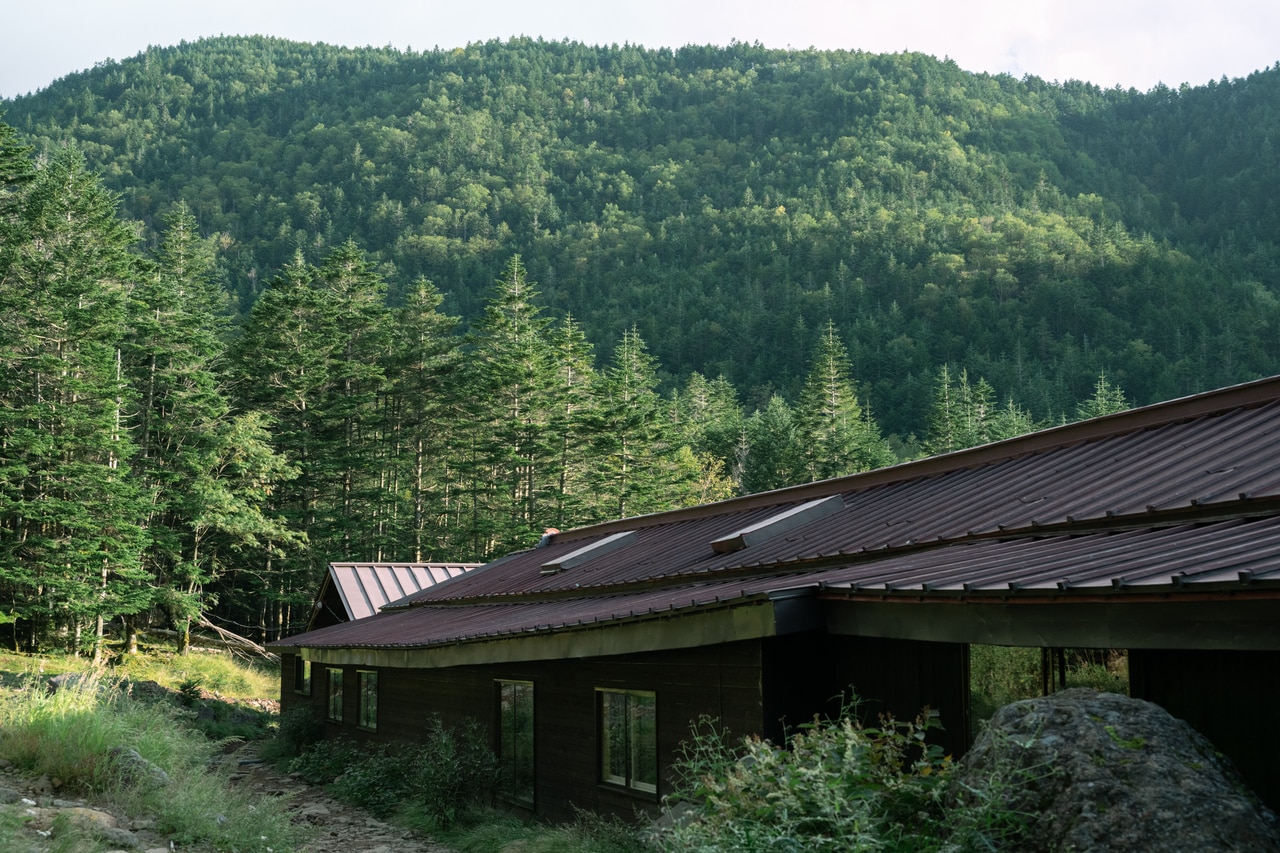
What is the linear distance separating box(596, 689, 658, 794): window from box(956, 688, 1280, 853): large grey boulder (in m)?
5.61

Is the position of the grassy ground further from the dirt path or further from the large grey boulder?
the large grey boulder

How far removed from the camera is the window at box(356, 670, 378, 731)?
58.5 feet

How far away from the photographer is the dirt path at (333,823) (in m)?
11.1

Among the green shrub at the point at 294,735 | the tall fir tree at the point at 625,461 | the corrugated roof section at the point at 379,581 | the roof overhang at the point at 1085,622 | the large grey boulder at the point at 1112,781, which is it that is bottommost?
the green shrub at the point at 294,735

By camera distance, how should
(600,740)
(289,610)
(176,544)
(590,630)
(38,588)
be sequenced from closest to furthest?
(590,630) < (600,740) < (38,588) < (176,544) < (289,610)

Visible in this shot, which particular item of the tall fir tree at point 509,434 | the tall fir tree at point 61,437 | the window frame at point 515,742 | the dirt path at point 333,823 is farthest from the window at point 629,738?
the tall fir tree at point 509,434

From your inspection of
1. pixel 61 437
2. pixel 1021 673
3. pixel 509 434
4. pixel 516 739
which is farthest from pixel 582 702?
pixel 509 434

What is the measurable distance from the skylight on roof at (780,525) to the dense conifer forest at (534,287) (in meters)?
21.9

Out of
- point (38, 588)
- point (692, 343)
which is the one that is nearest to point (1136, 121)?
point (692, 343)

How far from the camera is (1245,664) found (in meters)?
5.34

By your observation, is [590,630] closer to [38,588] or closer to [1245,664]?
[1245,664]

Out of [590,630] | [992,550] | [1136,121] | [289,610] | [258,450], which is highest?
[1136,121]

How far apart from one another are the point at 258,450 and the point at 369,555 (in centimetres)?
716

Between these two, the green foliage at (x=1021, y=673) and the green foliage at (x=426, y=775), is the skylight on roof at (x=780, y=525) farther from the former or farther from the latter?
the green foliage at (x=1021, y=673)
